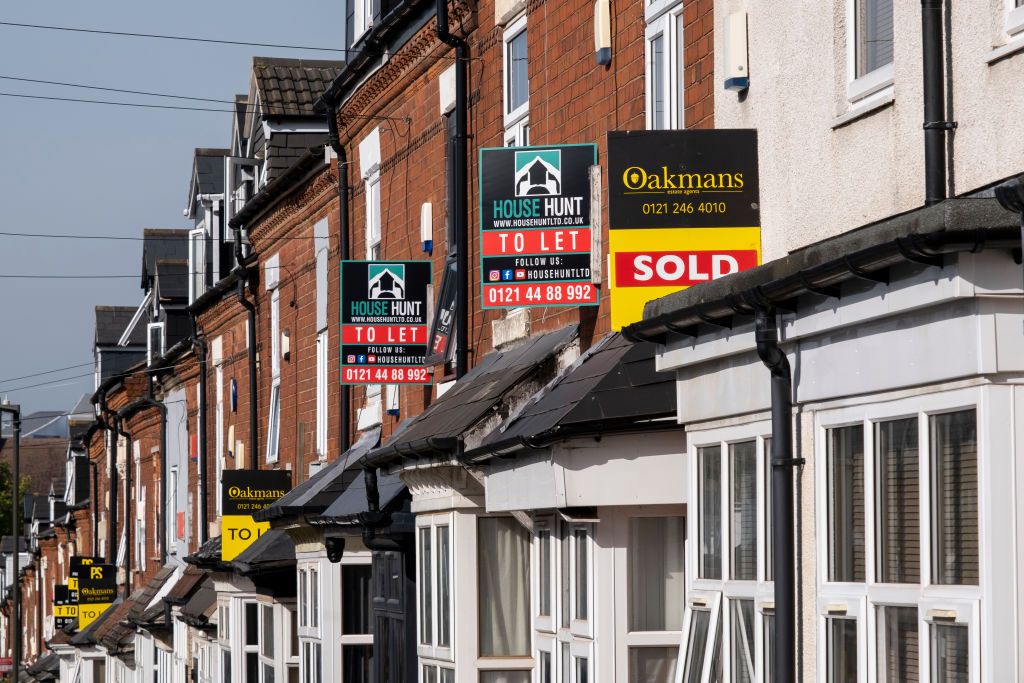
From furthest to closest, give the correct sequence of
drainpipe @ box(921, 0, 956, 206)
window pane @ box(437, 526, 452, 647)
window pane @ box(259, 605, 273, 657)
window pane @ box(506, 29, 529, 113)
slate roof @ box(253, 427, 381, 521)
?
window pane @ box(259, 605, 273, 657) → slate roof @ box(253, 427, 381, 521) → window pane @ box(506, 29, 529, 113) → window pane @ box(437, 526, 452, 647) → drainpipe @ box(921, 0, 956, 206)

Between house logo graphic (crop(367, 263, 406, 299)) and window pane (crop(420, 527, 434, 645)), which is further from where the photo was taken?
house logo graphic (crop(367, 263, 406, 299))

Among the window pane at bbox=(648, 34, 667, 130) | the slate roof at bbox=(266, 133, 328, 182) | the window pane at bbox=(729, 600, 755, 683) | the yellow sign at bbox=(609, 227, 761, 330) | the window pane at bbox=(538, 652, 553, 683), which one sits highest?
the slate roof at bbox=(266, 133, 328, 182)

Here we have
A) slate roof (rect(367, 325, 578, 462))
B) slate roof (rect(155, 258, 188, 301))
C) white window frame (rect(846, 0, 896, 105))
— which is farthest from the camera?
slate roof (rect(155, 258, 188, 301))

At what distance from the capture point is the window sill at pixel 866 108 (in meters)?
9.09

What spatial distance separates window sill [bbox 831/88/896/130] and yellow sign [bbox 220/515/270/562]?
17936mm

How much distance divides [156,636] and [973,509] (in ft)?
112

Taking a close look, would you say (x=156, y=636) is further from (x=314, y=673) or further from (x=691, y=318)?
(x=691, y=318)

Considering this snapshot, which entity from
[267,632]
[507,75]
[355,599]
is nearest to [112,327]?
[267,632]

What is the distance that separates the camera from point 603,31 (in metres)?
13.7

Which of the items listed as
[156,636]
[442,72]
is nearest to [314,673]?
[442,72]

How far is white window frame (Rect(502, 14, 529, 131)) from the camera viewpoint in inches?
633

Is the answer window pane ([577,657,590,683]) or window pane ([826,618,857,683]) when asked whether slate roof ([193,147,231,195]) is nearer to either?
window pane ([577,657,590,683])

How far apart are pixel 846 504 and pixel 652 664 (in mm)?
4007

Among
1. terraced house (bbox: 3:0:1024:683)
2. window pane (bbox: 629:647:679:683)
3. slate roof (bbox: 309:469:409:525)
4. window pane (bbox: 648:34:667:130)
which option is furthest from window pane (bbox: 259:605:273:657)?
window pane (bbox: 629:647:679:683)
